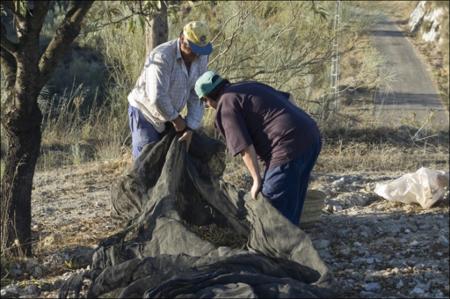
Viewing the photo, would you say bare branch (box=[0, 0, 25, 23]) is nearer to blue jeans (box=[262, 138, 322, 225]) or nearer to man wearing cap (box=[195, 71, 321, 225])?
man wearing cap (box=[195, 71, 321, 225])

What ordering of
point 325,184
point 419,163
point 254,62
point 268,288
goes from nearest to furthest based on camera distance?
point 268,288
point 325,184
point 419,163
point 254,62

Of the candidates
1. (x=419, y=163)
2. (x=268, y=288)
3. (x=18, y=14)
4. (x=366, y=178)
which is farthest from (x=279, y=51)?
(x=268, y=288)

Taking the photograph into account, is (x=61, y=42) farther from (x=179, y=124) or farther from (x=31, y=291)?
(x=31, y=291)

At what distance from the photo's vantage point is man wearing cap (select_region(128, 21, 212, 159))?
5.46m

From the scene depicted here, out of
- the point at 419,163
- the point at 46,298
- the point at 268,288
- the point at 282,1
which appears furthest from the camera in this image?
the point at 282,1

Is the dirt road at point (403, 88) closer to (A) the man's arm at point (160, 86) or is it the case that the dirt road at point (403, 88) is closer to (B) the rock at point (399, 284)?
(B) the rock at point (399, 284)

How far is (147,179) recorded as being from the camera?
5.77m

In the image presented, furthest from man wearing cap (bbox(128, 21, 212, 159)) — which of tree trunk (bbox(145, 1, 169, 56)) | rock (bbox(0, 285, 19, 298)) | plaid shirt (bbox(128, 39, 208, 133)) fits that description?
tree trunk (bbox(145, 1, 169, 56))

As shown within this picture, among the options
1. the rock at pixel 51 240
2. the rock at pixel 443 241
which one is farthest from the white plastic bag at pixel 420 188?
the rock at pixel 51 240

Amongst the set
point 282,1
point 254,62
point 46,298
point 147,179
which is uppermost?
point 282,1

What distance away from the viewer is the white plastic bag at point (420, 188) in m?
6.93

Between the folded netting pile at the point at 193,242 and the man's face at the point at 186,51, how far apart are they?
60 centimetres

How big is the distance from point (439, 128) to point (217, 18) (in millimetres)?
5273

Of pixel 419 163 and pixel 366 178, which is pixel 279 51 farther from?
pixel 366 178
